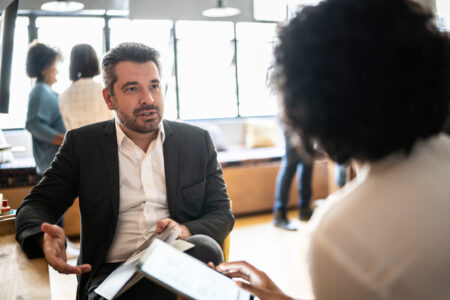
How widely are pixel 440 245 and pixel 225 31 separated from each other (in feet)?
21.8

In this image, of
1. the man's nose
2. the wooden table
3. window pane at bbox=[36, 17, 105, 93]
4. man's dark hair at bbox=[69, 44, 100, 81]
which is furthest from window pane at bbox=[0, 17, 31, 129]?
the wooden table

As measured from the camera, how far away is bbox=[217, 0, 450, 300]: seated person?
1.97 feet

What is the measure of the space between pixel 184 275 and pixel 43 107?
2.31 meters

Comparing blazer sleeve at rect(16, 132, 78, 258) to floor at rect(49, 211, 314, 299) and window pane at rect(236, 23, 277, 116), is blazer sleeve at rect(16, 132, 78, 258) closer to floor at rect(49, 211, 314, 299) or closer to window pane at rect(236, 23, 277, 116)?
floor at rect(49, 211, 314, 299)

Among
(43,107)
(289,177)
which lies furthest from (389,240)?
(289,177)

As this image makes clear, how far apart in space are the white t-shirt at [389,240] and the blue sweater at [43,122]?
8.43 ft

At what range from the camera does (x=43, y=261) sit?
3.95 feet

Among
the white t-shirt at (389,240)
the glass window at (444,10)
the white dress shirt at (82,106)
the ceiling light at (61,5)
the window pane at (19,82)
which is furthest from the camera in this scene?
the window pane at (19,82)

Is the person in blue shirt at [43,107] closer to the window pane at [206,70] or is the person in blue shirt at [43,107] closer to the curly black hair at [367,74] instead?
the curly black hair at [367,74]

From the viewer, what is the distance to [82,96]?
2840 mm

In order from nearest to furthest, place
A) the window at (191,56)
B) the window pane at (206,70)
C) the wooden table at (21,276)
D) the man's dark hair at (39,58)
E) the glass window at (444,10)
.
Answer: the wooden table at (21,276)
the man's dark hair at (39,58)
the glass window at (444,10)
the window at (191,56)
the window pane at (206,70)

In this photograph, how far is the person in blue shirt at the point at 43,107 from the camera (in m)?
2.89

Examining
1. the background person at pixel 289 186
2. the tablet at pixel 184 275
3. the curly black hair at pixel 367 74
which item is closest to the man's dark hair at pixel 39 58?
the background person at pixel 289 186

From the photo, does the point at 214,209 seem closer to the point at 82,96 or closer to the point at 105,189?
the point at 105,189
